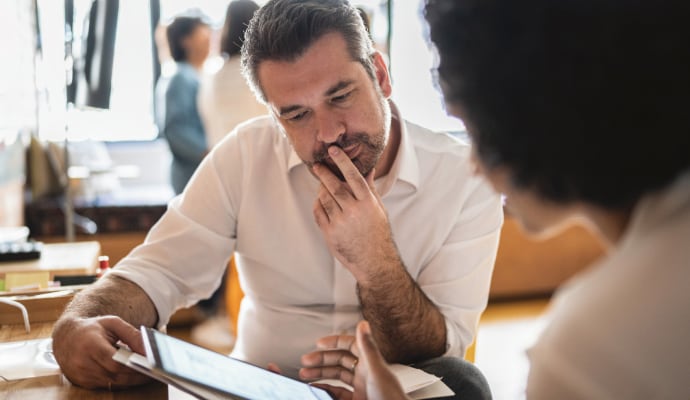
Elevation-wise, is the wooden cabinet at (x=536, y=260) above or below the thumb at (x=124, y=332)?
below

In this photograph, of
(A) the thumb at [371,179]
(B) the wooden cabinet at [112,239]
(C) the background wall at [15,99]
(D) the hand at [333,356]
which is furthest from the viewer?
(B) the wooden cabinet at [112,239]

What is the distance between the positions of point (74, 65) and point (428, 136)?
138 cm

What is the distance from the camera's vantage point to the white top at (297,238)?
144 centimetres

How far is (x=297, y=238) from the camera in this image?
1.47 m

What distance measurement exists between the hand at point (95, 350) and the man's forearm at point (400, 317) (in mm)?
421

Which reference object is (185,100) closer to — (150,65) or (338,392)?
(150,65)

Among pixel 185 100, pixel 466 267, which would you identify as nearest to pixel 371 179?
pixel 466 267

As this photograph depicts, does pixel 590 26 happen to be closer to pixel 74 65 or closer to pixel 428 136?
pixel 428 136

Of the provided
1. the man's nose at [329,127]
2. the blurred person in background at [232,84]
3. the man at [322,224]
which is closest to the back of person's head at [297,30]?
the man at [322,224]

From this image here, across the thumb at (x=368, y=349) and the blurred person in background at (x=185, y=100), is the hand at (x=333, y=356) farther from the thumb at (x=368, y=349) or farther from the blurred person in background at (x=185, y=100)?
the blurred person in background at (x=185, y=100)

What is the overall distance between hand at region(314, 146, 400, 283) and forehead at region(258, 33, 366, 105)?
0.12 m

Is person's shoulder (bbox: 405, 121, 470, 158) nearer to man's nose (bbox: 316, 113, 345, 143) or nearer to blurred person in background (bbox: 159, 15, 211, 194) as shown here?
man's nose (bbox: 316, 113, 345, 143)

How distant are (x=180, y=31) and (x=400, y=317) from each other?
244 centimetres

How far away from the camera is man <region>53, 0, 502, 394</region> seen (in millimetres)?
1289
